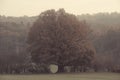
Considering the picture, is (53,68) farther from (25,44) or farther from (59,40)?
(25,44)

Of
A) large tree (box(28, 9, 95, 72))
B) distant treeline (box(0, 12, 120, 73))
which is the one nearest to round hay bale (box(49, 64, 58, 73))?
large tree (box(28, 9, 95, 72))

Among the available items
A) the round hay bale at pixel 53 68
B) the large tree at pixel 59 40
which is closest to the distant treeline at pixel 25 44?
the large tree at pixel 59 40

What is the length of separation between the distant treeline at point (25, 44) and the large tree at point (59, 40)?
844mm

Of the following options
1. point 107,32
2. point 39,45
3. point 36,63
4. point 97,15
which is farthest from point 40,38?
point 97,15

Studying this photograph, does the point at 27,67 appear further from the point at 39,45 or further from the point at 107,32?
the point at 107,32

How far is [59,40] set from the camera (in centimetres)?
2344

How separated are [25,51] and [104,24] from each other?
775 cm

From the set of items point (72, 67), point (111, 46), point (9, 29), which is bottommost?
point (72, 67)

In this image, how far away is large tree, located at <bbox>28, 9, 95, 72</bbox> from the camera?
2278 centimetres

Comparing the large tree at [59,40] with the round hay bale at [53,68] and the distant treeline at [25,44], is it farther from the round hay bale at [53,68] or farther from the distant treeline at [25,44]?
the distant treeline at [25,44]

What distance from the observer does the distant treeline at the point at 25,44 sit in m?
21.8

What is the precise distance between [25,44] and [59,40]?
342 centimetres

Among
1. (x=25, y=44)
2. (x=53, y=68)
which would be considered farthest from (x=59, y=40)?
(x=25, y=44)

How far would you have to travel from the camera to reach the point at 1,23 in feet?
78.7
